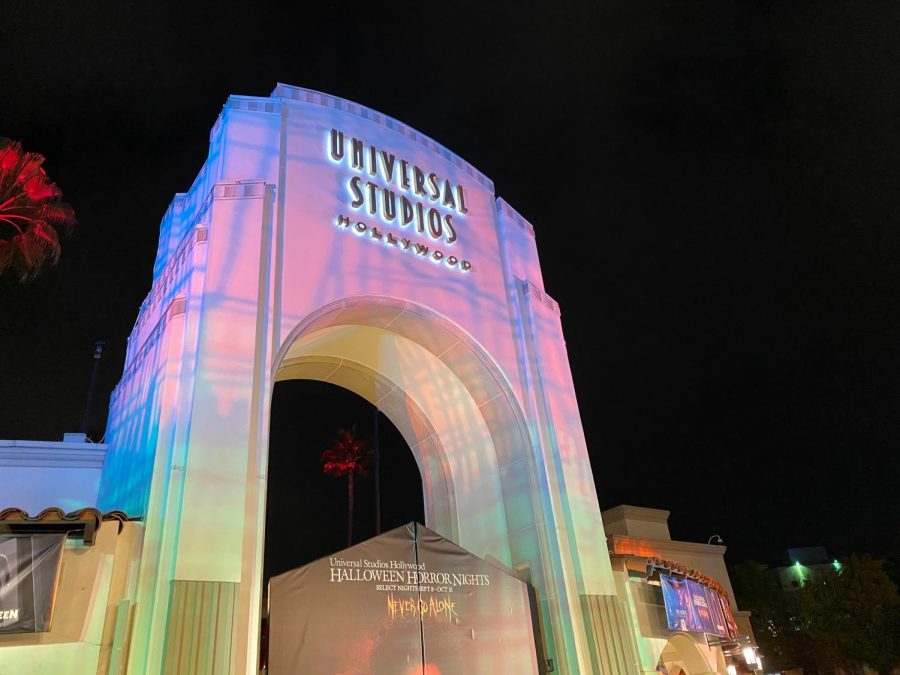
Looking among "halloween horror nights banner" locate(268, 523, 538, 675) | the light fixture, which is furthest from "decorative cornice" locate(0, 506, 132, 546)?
the light fixture

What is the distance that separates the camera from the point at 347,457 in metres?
35.0

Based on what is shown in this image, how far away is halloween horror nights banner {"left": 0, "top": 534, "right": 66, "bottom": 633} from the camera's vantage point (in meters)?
6.12

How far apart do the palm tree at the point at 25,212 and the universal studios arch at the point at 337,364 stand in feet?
6.85

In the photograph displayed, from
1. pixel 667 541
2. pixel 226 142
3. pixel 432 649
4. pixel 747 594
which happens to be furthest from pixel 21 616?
pixel 747 594

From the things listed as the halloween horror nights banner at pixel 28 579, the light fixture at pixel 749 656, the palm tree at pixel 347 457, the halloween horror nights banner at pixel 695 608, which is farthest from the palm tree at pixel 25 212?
the palm tree at pixel 347 457

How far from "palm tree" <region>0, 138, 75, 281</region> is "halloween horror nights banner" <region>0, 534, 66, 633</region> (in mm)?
6843

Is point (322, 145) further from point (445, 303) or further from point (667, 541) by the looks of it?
point (667, 541)

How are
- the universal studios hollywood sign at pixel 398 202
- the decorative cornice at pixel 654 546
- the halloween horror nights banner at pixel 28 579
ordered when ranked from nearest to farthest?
the halloween horror nights banner at pixel 28 579 < the universal studios hollywood sign at pixel 398 202 < the decorative cornice at pixel 654 546

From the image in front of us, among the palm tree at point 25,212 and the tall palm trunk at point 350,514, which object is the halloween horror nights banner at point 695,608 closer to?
the palm tree at point 25,212

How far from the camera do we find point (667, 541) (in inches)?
773

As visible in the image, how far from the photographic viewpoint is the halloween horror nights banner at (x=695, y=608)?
44.3 feet

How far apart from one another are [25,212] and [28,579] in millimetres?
8182

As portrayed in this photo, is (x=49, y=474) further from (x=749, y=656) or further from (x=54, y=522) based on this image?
(x=749, y=656)

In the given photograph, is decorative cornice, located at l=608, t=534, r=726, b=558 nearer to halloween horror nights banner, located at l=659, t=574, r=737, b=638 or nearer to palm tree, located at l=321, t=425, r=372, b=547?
halloween horror nights banner, located at l=659, t=574, r=737, b=638
